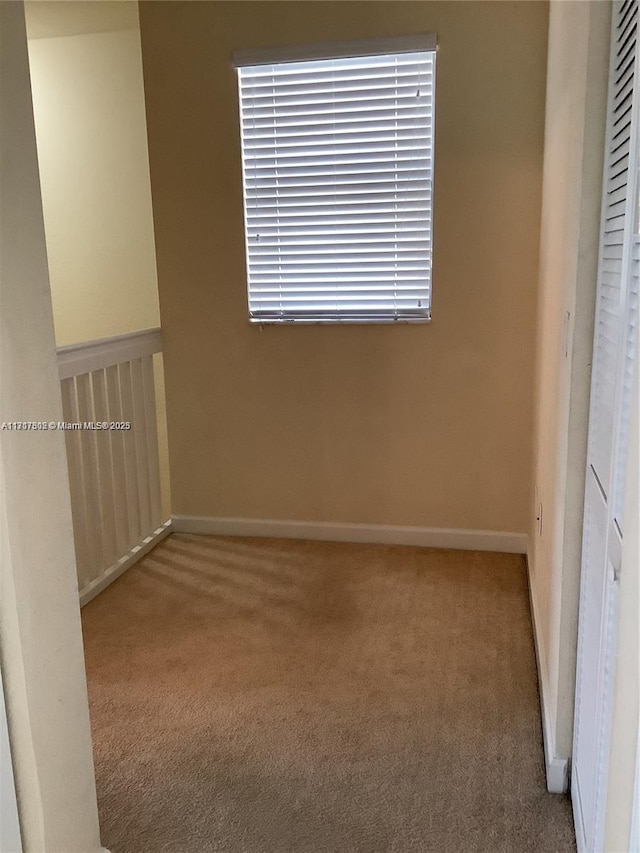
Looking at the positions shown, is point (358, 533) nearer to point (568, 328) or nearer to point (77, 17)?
point (568, 328)

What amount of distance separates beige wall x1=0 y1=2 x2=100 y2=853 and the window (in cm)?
199

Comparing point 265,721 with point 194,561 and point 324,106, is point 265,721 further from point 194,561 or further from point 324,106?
point 324,106

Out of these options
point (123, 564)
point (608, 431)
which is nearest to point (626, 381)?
point (608, 431)

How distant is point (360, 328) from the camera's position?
3.18m

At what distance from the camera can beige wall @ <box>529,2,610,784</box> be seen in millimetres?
1487

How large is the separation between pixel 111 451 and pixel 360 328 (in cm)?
122

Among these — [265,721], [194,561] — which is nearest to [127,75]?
[194,561]

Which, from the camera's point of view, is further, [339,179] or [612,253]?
[339,179]

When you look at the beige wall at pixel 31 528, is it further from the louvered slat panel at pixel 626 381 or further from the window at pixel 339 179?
the window at pixel 339 179

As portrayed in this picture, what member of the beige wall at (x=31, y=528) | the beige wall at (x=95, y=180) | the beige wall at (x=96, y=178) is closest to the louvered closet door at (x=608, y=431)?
the beige wall at (x=31, y=528)

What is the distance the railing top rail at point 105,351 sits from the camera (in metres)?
2.62

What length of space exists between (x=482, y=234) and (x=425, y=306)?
15.1 inches

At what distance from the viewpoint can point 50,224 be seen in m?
4.05

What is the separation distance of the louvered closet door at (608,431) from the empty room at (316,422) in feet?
0.05
